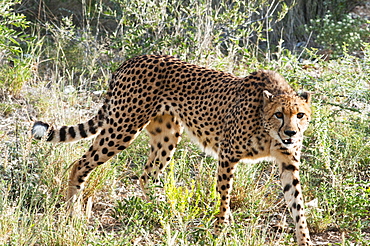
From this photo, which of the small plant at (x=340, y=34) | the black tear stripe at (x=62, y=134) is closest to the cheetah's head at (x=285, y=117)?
the black tear stripe at (x=62, y=134)

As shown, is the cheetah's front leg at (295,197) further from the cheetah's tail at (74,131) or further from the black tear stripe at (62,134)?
the black tear stripe at (62,134)

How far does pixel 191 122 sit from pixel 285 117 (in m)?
0.86

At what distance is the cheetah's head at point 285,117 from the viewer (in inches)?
134

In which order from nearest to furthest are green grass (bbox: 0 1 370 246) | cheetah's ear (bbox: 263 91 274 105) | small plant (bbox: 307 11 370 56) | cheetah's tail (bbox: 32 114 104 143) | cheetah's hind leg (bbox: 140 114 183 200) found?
green grass (bbox: 0 1 370 246), cheetah's ear (bbox: 263 91 274 105), cheetah's tail (bbox: 32 114 104 143), cheetah's hind leg (bbox: 140 114 183 200), small plant (bbox: 307 11 370 56)

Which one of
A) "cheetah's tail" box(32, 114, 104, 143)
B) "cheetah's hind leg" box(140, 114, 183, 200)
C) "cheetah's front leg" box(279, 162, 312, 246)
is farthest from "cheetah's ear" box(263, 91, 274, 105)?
"cheetah's tail" box(32, 114, 104, 143)

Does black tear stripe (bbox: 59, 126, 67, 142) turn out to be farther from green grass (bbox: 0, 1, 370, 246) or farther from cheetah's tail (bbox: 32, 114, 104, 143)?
green grass (bbox: 0, 1, 370, 246)

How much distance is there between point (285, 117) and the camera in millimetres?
3457

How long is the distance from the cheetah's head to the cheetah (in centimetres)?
2

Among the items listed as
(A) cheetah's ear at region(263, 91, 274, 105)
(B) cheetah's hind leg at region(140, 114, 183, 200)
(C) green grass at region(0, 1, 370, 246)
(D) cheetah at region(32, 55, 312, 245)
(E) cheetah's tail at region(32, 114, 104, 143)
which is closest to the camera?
(C) green grass at region(0, 1, 370, 246)

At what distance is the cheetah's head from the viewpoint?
3.41 meters

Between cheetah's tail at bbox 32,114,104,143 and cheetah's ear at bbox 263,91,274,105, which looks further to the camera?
cheetah's tail at bbox 32,114,104,143

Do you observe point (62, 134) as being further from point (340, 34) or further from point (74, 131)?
point (340, 34)

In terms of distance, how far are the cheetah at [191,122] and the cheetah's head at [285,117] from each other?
Result: 0.02 m

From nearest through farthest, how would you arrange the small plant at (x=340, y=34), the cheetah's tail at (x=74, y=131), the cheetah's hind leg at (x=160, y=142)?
the cheetah's tail at (x=74, y=131) → the cheetah's hind leg at (x=160, y=142) → the small plant at (x=340, y=34)
